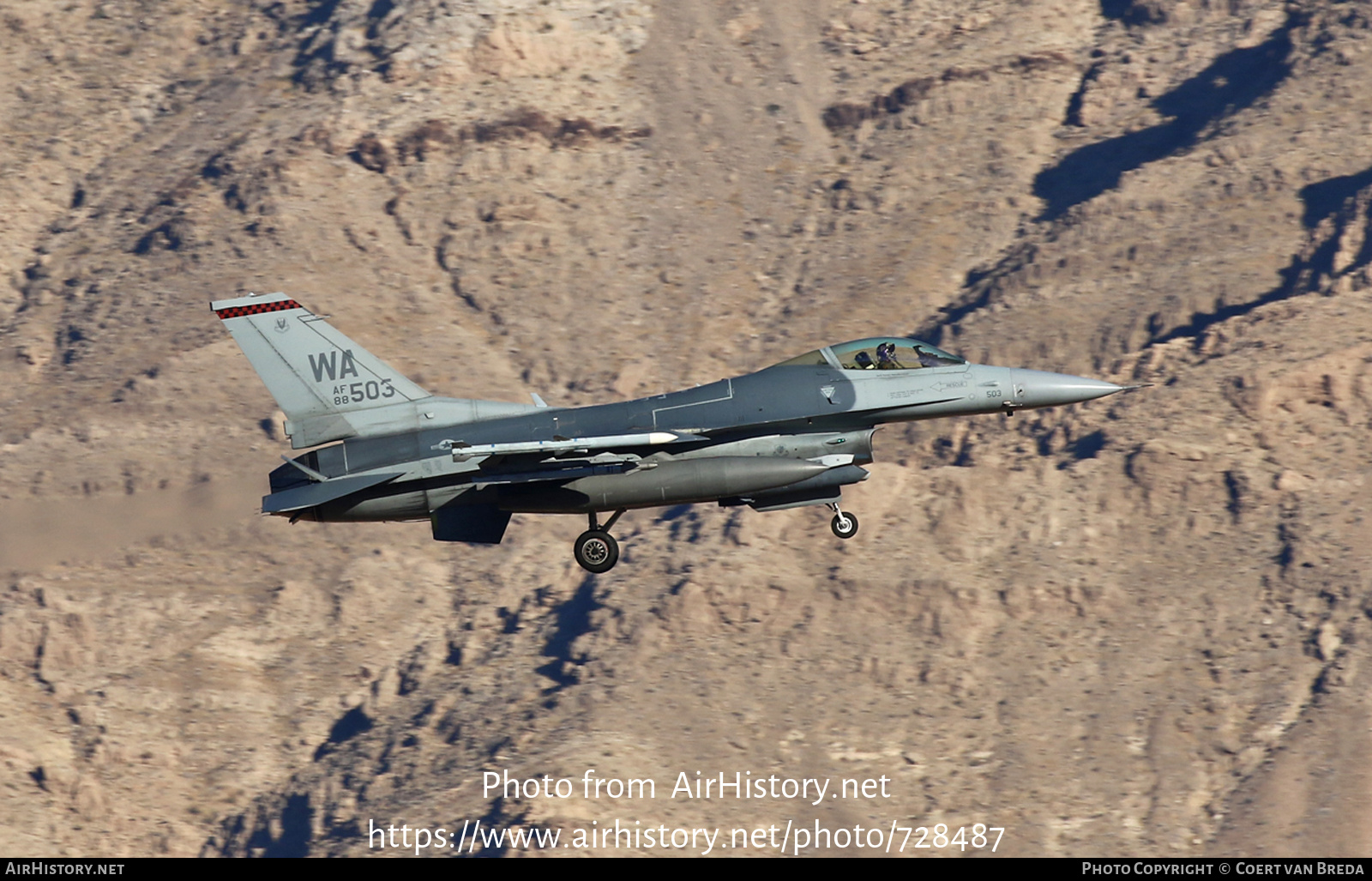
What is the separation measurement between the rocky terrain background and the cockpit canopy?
862 inches

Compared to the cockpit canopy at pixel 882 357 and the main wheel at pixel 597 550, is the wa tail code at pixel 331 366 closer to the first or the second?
the main wheel at pixel 597 550

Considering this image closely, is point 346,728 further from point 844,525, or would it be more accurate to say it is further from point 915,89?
point 915,89

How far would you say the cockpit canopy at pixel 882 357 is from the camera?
29.6m

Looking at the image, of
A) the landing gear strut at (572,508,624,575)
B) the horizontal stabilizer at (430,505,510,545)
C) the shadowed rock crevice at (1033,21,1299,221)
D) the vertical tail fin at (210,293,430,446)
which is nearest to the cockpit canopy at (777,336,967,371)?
the landing gear strut at (572,508,624,575)

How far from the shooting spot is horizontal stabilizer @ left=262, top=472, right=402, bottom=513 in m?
29.1

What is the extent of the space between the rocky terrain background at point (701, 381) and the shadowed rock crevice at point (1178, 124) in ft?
0.76

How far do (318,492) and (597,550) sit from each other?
16.3 ft

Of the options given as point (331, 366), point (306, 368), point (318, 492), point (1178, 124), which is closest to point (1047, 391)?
point (331, 366)

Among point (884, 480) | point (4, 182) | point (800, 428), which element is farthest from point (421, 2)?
point (800, 428)

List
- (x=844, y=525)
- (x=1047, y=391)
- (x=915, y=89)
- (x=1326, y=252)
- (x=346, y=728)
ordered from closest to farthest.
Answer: (x=1047, y=391)
(x=844, y=525)
(x=346, y=728)
(x=1326, y=252)
(x=915, y=89)

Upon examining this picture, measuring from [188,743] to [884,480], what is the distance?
2352 cm

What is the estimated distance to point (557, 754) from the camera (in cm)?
5072

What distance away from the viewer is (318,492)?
29281 mm

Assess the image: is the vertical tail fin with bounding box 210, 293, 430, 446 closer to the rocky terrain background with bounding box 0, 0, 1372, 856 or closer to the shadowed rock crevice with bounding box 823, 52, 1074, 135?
the rocky terrain background with bounding box 0, 0, 1372, 856
